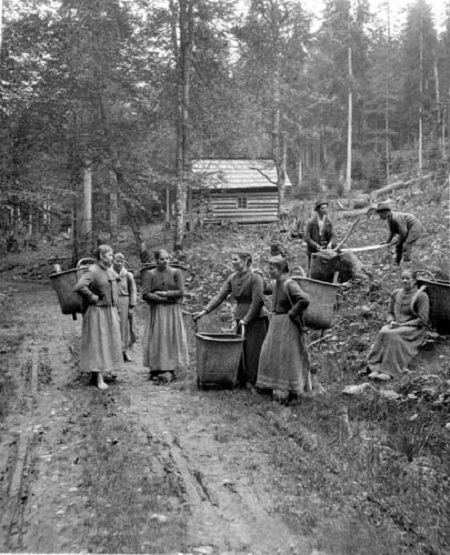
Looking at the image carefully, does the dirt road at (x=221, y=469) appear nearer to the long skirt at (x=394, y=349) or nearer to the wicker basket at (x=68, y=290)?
the long skirt at (x=394, y=349)

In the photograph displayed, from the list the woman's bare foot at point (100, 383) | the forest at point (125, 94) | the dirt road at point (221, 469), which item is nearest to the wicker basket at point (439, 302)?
the dirt road at point (221, 469)

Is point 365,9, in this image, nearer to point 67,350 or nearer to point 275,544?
point 67,350

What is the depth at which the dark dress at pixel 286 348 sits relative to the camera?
7.80 metres

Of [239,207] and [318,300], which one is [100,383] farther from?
[239,207]

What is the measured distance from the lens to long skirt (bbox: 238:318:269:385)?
341 inches

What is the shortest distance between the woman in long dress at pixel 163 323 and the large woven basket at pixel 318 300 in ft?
6.44

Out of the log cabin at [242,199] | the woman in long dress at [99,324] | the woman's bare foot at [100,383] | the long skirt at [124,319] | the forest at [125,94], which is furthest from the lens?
the log cabin at [242,199]

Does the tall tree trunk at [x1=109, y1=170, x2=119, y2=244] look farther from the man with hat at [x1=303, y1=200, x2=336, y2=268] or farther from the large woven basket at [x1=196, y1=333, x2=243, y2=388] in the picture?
the large woven basket at [x1=196, y1=333, x2=243, y2=388]

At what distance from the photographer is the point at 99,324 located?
8.96 meters

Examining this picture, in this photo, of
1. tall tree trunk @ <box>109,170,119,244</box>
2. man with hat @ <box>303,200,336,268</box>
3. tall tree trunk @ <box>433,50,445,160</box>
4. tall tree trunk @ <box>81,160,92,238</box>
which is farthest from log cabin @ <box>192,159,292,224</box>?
man with hat @ <box>303,200,336,268</box>

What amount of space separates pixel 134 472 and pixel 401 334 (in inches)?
195

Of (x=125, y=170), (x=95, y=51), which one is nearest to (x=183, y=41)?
(x=95, y=51)

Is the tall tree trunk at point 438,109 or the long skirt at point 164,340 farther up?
the tall tree trunk at point 438,109

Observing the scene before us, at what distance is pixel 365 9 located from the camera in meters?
43.3
